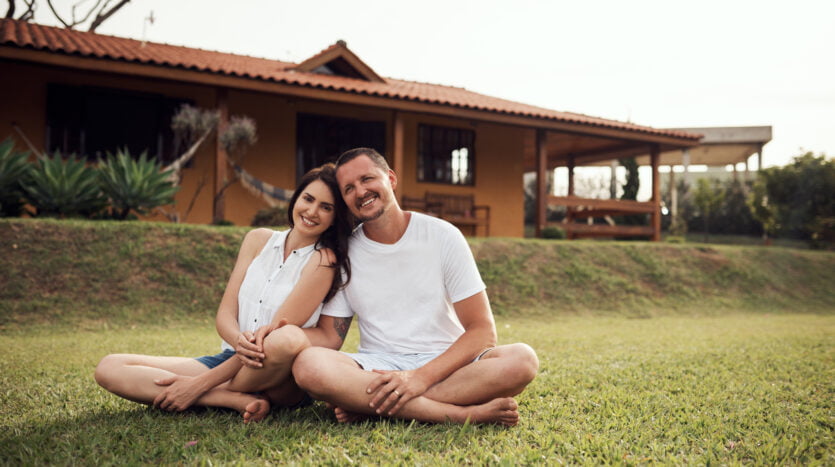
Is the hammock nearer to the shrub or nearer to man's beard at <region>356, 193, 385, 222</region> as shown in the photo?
the shrub

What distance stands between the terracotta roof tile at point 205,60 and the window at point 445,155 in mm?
915

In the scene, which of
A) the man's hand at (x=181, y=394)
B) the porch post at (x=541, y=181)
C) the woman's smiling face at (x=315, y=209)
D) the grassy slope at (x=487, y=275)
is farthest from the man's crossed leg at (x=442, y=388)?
the porch post at (x=541, y=181)

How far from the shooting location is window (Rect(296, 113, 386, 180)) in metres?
13.0

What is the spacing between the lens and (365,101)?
11.6 m

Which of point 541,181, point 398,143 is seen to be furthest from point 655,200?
point 398,143

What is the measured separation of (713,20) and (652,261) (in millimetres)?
4378

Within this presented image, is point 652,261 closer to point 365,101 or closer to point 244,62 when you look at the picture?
point 365,101

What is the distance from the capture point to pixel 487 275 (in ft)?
30.9

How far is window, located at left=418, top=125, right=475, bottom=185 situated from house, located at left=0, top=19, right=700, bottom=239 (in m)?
0.03

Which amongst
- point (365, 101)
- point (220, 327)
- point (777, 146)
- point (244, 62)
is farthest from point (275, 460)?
point (777, 146)

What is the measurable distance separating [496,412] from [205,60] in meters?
11.8

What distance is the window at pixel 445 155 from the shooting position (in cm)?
1419

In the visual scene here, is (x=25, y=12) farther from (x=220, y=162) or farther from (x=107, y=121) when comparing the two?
(x=220, y=162)

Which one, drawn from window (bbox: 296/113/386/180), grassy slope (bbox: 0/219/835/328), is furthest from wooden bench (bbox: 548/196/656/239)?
window (bbox: 296/113/386/180)
